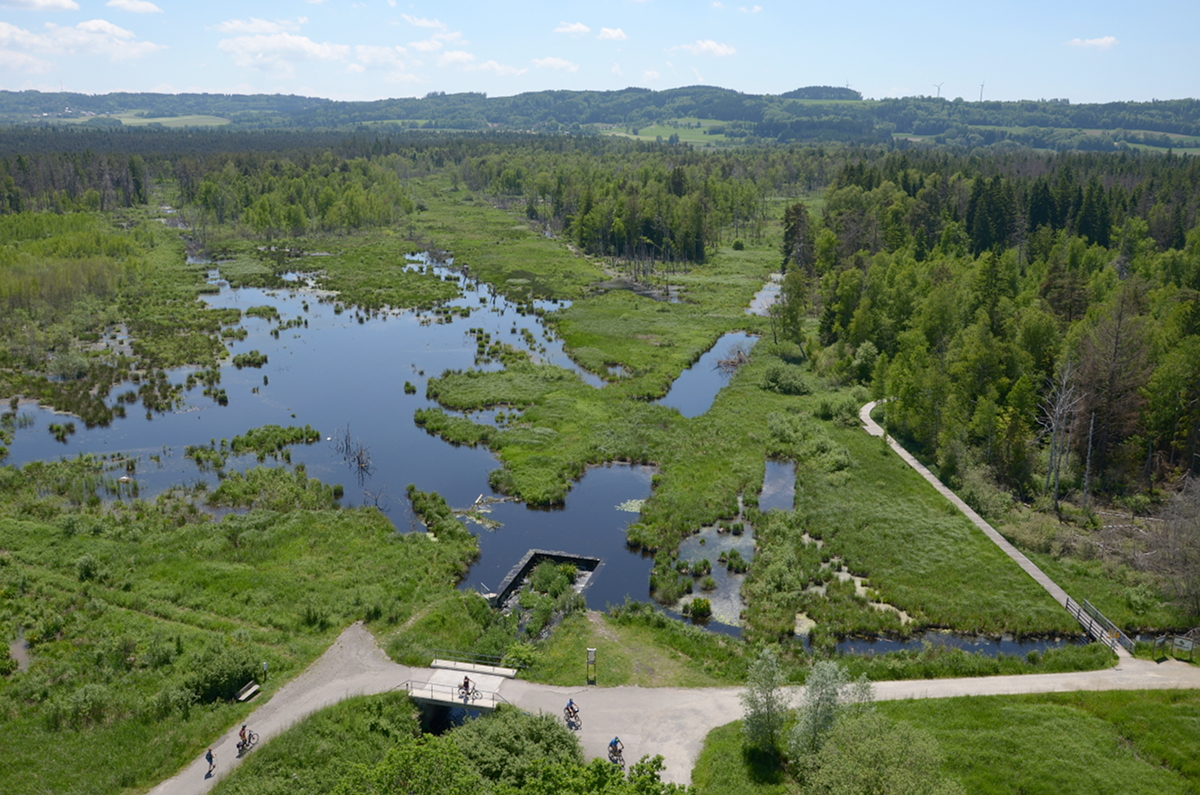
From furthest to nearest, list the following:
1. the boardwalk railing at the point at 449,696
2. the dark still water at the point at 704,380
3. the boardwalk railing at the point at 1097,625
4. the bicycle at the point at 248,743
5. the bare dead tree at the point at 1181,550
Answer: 1. the dark still water at the point at 704,380
2. the bare dead tree at the point at 1181,550
3. the boardwalk railing at the point at 1097,625
4. the boardwalk railing at the point at 449,696
5. the bicycle at the point at 248,743

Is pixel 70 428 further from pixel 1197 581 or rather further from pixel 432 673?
pixel 1197 581

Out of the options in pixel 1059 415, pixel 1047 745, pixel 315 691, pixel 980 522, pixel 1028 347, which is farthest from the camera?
pixel 1028 347

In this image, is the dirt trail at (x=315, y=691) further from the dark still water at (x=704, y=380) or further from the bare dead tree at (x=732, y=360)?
the bare dead tree at (x=732, y=360)

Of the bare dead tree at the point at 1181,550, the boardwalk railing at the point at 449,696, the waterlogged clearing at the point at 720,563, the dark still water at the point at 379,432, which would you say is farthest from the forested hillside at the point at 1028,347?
the boardwalk railing at the point at 449,696

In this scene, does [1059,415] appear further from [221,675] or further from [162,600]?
[162,600]

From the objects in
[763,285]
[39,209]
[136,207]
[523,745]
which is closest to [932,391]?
[523,745]

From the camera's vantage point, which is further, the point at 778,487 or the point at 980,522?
the point at 778,487

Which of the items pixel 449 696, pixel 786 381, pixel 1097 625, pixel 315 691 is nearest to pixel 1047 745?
pixel 1097 625
